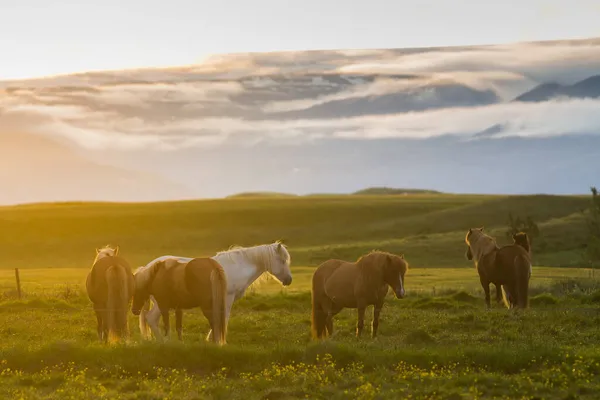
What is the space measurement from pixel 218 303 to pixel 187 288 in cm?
82

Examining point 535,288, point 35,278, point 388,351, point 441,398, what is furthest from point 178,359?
point 35,278

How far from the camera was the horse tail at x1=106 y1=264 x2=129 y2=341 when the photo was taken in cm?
1612

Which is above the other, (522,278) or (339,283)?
(339,283)

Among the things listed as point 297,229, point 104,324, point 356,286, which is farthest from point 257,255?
point 297,229

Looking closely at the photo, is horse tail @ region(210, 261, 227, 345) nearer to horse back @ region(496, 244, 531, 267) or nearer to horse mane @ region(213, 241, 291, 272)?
horse mane @ region(213, 241, 291, 272)

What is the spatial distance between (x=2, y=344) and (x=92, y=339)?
6.31ft

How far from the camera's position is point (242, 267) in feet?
57.7

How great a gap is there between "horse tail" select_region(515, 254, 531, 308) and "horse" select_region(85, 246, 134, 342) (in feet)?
35.3

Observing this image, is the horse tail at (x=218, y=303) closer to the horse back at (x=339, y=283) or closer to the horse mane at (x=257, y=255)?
the horse mane at (x=257, y=255)

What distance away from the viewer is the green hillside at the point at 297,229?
205 ft

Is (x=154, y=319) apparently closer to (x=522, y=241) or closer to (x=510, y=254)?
(x=510, y=254)

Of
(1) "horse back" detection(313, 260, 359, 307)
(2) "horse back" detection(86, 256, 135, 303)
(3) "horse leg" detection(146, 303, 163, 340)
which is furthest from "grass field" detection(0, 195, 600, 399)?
(2) "horse back" detection(86, 256, 135, 303)

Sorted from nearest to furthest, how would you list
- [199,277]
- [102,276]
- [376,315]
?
[199,277] < [102,276] < [376,315]

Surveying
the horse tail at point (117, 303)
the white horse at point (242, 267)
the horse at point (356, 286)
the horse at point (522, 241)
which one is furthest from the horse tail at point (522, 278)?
the horse tail at point (117, 303)
